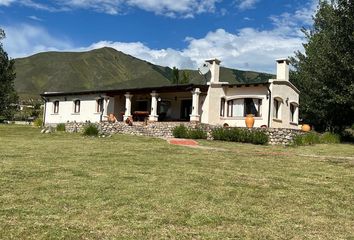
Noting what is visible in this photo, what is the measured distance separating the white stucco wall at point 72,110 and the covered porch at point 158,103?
986 millimetres

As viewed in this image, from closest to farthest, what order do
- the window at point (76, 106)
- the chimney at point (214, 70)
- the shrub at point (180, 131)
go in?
the shrub at point (180, 131) → the chimney at point (214, 70) → the window at point (76, 106)

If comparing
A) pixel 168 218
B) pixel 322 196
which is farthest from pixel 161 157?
pixel 168 218

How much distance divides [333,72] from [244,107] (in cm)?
598

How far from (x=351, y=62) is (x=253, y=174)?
17611 mm

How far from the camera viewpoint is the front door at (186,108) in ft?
109

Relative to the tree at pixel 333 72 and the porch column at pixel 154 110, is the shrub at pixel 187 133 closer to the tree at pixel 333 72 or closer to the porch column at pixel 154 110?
the porch column at pixel 154 110

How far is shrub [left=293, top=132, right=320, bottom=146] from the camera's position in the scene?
75.1ft

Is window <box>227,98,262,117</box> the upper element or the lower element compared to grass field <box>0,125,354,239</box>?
upper

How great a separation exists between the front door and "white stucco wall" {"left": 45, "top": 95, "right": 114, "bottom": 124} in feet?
20.3

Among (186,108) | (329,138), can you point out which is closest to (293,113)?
(329,138)

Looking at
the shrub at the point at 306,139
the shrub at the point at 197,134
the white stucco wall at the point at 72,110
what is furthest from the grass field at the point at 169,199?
the white stucco wall at the point at 72,110

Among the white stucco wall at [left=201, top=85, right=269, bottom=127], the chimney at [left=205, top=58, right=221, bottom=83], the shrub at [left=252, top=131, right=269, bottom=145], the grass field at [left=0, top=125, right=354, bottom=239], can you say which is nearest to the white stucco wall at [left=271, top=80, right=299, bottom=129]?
the white stucco wall at [left=201, top=85, right=269, bottom=127]

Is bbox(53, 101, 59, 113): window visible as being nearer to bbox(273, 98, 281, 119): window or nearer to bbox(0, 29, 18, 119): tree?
bbox(0, 29, 18, 119): tree

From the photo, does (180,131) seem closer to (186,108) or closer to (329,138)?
(186,108)
